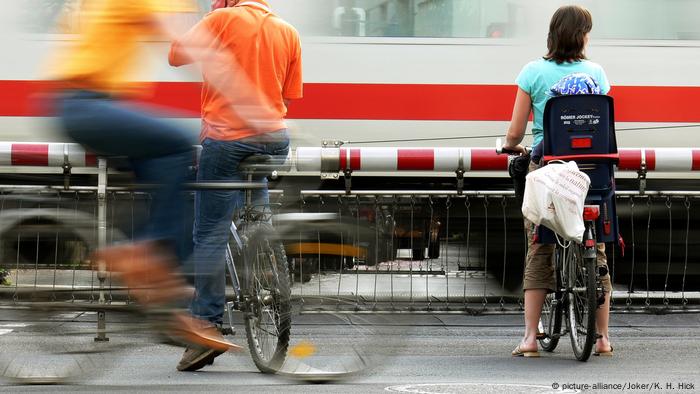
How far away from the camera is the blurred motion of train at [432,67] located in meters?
10.3

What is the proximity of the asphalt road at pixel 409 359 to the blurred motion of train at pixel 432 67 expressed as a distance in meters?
2.00

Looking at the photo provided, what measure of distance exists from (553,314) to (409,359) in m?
0.81

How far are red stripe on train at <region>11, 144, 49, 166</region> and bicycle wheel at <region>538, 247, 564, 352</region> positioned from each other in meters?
4.11

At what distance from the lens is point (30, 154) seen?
9641 millimetres

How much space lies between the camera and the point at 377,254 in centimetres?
475

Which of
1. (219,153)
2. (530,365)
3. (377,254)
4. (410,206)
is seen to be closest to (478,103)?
(410,206)

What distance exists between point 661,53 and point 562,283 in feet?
13.4

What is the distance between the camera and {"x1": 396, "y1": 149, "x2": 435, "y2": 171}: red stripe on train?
995 centimetres

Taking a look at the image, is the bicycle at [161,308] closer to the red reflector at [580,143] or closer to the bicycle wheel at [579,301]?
the bicycle wheel at [579,301]

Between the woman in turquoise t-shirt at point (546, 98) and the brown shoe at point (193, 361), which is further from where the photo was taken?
the woman in turquoise t-shirt at point (546, 98)

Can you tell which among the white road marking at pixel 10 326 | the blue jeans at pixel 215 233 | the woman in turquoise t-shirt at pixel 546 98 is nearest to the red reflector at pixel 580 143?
the woman in turquoise t-shirt at pixel 546 98

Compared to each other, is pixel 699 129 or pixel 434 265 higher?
pixel 699 129

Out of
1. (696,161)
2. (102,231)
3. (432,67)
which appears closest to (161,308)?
(102,231)

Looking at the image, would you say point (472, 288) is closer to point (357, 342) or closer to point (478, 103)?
point (478, 103)
